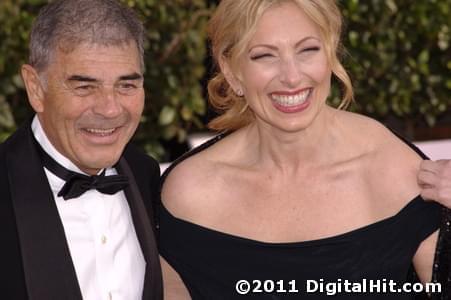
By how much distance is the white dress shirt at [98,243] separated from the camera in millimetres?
3686

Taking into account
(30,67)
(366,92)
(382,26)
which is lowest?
(366,92)

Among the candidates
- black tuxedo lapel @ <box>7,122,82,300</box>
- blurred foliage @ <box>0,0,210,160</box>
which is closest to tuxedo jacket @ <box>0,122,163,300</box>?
black tuxedo lapel @ <box>7,122,82,300</box>

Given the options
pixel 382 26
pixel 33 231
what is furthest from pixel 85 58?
pixel 382 26

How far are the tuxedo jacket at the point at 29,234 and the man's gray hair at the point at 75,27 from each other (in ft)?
1.11

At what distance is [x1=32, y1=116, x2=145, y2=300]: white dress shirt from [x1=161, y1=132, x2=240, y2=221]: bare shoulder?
35 cm

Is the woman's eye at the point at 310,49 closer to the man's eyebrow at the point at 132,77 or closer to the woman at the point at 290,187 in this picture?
the woman at the point at 290,187

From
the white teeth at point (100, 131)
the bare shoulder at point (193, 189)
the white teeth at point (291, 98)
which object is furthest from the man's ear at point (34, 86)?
the white teeth at point (291, 98)

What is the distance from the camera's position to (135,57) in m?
3.71

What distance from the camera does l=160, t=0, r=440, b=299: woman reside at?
3914 mm

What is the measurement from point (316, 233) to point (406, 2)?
366cm

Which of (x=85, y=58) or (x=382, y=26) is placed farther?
(x=382, y=26)

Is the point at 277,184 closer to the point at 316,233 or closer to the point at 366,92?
the point at 316,233

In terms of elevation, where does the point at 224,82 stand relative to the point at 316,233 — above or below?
above

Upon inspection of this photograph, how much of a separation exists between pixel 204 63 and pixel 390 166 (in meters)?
3.66
